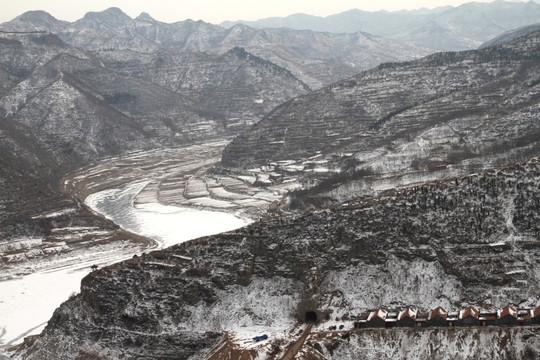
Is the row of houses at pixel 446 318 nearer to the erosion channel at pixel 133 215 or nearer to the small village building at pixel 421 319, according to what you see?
the small village building at pixel 421 319

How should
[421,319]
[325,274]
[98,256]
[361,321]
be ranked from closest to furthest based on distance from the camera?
[421,319] < [361,321] < [325,274] < [98,256]

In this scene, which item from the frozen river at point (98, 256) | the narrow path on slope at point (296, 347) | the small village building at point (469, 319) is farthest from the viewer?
the frozen river at point (98, 256)

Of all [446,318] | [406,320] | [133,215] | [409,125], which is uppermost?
[409,125]

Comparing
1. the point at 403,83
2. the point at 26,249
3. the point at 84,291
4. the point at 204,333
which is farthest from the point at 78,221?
the point at 403,83

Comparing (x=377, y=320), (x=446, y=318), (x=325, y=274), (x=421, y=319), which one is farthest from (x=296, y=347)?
(x=446, y=318)

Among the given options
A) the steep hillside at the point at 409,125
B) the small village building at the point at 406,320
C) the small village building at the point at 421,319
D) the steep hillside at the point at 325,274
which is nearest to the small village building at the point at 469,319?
the steep hillside at the point at 325,274

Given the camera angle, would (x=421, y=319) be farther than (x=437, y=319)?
Yes

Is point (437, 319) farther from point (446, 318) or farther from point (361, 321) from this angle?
point (361, 321)

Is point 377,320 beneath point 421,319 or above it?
above
